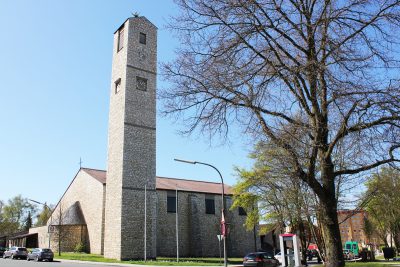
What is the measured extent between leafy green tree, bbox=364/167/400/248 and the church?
17.8 metres

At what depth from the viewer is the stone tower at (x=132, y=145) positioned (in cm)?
3450

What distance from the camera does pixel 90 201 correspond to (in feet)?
144

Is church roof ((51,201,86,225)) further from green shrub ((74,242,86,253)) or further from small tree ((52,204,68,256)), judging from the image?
green shrub ((74,242,86,253))

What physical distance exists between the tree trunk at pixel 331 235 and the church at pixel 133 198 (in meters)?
21.8

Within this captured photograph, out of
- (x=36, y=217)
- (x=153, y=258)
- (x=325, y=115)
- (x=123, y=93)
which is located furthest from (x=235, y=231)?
(x=36, y=217)

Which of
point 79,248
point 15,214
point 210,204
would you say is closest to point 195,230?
point 210,204

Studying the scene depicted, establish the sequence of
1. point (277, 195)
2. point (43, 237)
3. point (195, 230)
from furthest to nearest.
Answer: point (43, 237), point (195, 230), point (277, 195)

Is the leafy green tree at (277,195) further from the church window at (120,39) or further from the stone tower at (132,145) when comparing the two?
the church window at (120,39)

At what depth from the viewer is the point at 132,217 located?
34.8m

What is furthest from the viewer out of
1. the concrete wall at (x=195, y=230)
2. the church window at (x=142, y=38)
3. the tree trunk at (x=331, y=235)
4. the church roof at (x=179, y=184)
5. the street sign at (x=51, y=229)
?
the church roof at (x=179, y=184)

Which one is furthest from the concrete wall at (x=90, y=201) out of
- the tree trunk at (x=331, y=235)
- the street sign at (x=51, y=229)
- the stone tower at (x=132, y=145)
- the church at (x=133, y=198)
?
the tree trunk at (x=331, y=235)

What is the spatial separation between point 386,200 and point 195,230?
2226 centimetres

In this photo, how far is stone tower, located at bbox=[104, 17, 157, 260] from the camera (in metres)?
34.5

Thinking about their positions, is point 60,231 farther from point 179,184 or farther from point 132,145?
point 179,184
